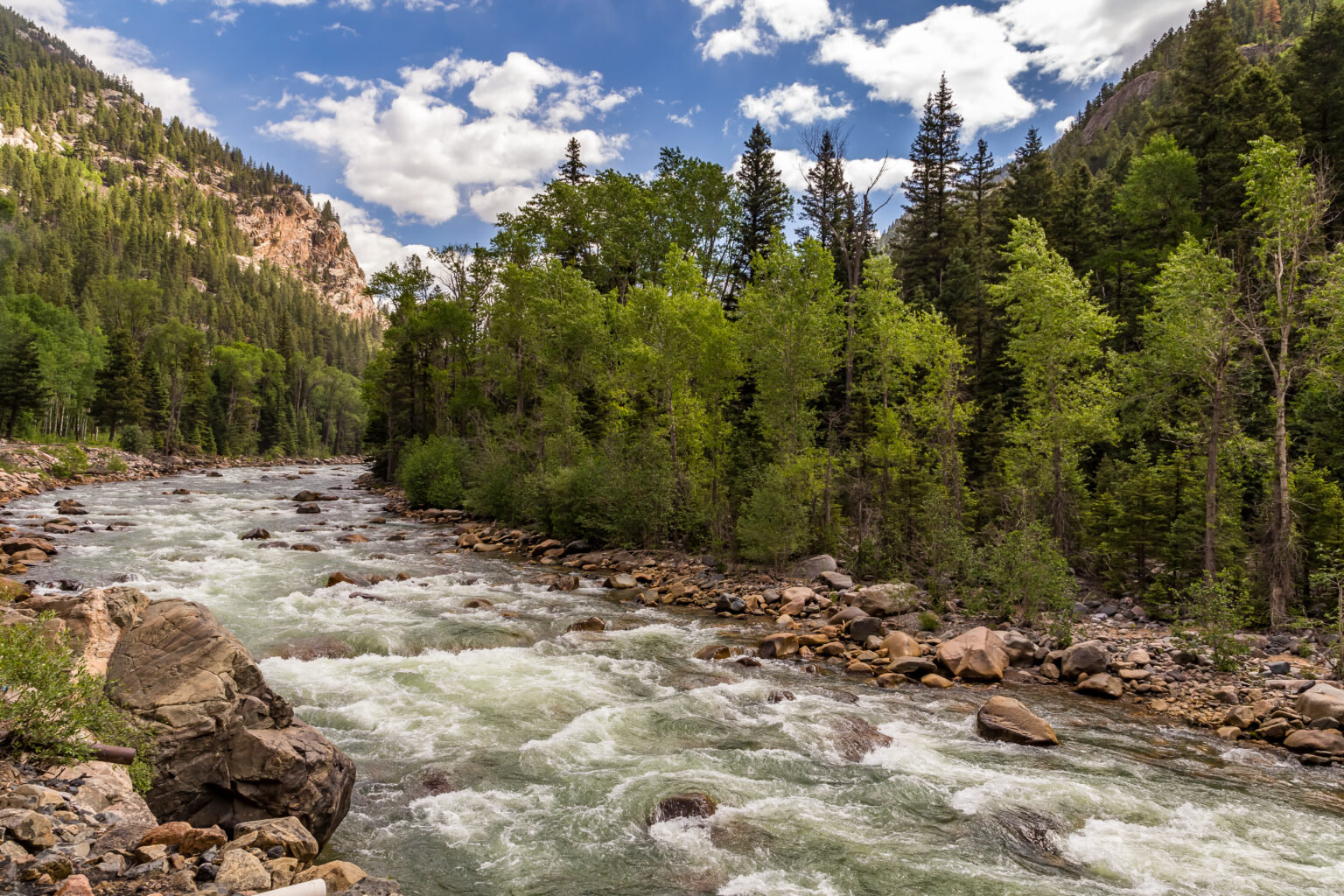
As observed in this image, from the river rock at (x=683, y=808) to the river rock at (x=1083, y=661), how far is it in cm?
917

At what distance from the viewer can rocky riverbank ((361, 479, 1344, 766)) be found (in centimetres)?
1105

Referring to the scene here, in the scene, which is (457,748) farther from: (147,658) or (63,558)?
(63,558)

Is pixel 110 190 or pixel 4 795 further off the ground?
pixel 110 190

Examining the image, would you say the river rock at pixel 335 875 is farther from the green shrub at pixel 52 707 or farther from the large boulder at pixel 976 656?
the large boulder at pixel 976 656

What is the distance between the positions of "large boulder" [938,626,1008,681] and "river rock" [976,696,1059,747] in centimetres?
237

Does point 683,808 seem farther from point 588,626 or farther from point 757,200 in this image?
point 757,200

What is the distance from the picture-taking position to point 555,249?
4391cm

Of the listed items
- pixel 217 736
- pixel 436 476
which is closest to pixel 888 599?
pixel 217 736

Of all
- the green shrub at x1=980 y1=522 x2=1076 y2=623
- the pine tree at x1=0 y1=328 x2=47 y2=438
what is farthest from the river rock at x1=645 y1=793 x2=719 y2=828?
the pine tree at x1=0 y1=328 x2=47 y2=438

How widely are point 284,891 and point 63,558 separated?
23.2 meters

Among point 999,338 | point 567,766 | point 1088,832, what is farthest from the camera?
point 999,338

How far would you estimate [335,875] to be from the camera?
221 inches

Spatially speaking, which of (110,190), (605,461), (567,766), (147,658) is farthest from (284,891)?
(110,190)

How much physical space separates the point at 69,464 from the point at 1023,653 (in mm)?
62082
